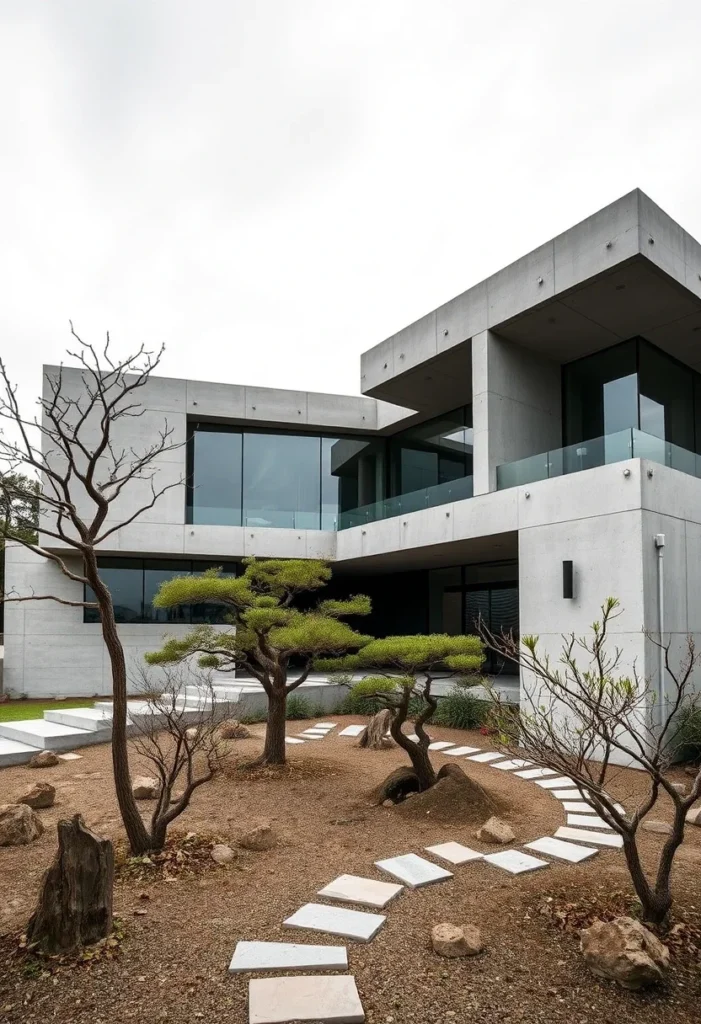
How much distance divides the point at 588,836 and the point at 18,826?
499 centimetres

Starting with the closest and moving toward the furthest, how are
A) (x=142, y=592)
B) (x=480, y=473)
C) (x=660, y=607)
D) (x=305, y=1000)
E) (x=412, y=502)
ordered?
1. (x=305, y=1000)
2. (x=660, y=607)
3. (x=480, y=473)
4. (x=412, y=502)
5. (x=142, y=592)

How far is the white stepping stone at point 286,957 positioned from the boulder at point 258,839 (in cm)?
187

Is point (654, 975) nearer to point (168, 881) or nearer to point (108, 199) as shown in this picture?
point (168, 881)

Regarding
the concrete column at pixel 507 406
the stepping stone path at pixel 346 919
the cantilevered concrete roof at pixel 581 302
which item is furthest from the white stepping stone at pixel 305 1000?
the cantilevered concrete roof at pixel 581 302

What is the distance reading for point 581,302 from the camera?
36.5 ft

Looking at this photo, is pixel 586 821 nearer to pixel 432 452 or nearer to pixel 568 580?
pixel 568 580

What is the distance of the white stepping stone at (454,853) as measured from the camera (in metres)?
5.18

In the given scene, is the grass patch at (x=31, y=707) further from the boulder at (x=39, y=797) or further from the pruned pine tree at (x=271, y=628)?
the boulder at (x=39, y=797)

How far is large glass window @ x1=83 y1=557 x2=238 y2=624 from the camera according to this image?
16609 mm

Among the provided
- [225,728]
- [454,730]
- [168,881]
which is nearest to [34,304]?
[225,728]

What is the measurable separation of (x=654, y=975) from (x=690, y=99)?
28.7 ft

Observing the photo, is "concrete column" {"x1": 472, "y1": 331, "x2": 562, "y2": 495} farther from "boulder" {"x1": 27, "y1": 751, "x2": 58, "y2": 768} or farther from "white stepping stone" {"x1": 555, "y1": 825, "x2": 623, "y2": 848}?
"boulder" {"x1": 27, "y1": 751, "x2": 58, "y2": 768}

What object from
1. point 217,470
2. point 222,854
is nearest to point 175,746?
point 222,854

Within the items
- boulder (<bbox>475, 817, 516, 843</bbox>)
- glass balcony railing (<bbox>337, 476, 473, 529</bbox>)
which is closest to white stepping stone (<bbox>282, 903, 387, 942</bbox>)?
boulder (<bbox>475, 817, 516, 843</bbox>)
